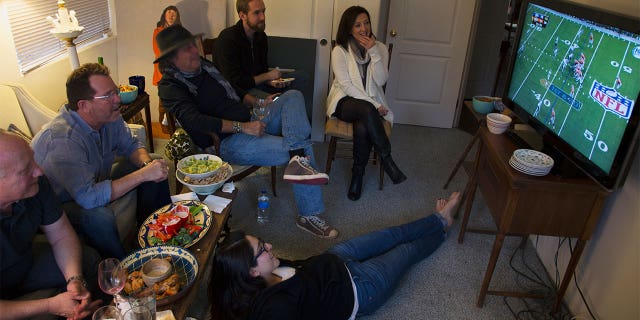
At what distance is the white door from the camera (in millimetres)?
3873

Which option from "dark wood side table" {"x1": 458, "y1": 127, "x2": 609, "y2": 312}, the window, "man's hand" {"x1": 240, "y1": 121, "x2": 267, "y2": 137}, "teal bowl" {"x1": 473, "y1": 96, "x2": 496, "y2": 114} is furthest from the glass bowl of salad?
"teal bowl" {"x1": 473, "y1": 96, "x2": 496, "y2": 114}

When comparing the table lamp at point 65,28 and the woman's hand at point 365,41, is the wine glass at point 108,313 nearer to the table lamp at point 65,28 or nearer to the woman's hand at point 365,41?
the table lamp at point 65,28

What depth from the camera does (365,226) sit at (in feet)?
9.21

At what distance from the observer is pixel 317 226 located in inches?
106

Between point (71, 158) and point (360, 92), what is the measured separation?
1943 millimetres

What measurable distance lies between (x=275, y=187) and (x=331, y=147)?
496mm

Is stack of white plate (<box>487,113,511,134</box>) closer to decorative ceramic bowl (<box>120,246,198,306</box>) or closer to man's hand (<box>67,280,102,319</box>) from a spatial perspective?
decorative ceramic bowl (<box>120,246,198,306</box>)

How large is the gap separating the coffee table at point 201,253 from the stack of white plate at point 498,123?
1387mm

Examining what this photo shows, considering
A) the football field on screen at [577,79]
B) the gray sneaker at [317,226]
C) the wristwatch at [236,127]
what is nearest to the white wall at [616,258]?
the football field on screen at [577,79]

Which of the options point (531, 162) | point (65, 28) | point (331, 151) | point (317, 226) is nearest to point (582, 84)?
point (531, 162)

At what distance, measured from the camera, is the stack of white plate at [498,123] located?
88.9 inches

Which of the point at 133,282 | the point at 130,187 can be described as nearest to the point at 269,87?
the point at 130,187

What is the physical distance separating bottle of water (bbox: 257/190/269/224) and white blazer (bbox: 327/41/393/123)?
826mm

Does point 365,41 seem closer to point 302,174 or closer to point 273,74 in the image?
point 273,74
